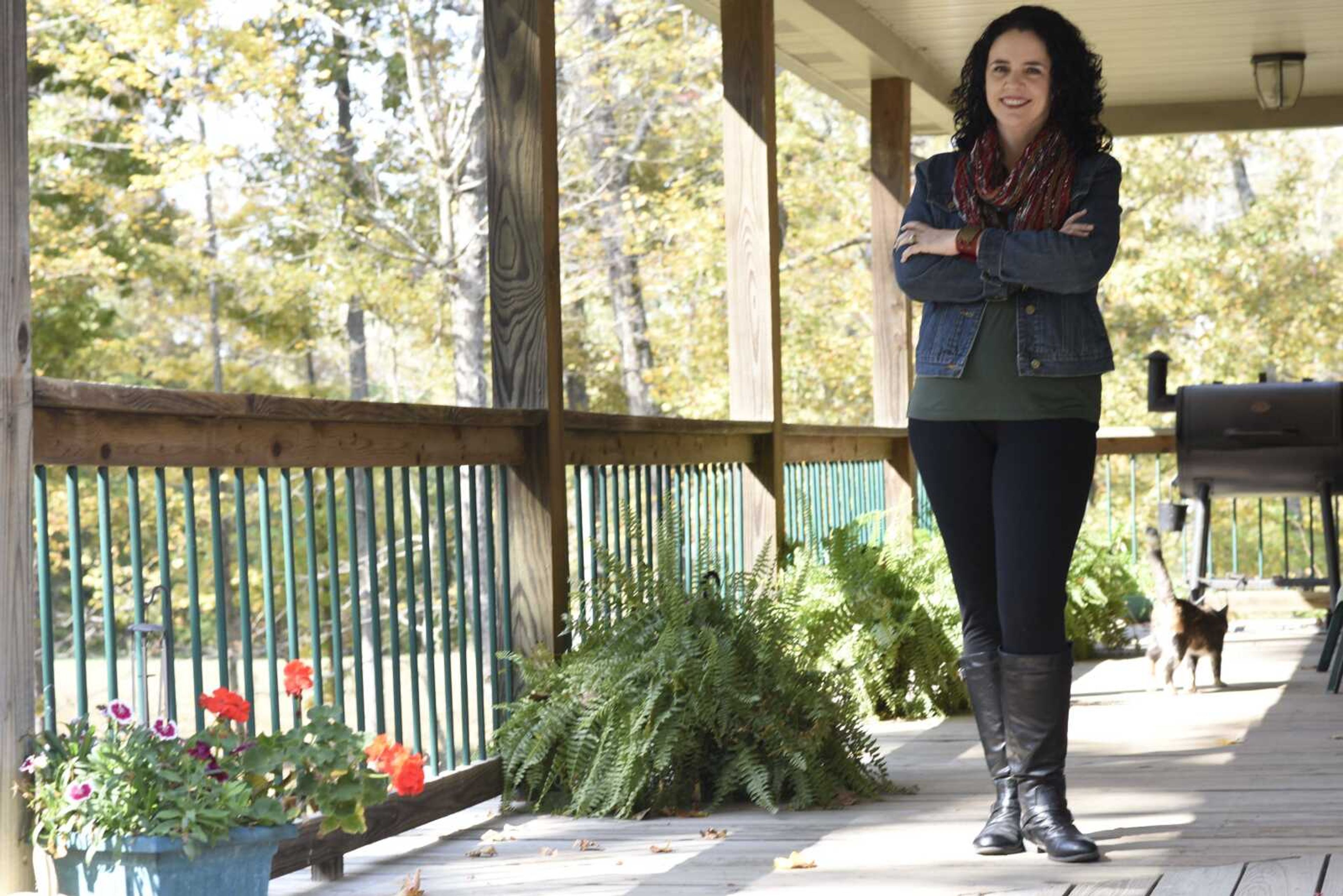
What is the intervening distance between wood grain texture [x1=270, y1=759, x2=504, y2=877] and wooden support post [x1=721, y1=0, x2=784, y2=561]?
2.09 meters

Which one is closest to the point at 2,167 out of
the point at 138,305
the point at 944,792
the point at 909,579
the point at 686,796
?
the point at 686,796

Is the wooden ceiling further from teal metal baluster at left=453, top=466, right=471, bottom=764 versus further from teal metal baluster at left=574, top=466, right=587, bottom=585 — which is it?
teal metal baluster at left=453, top=466, right=471, bottom=764

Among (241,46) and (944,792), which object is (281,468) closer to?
(944,792)

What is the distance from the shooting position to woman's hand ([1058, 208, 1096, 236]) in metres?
2.94

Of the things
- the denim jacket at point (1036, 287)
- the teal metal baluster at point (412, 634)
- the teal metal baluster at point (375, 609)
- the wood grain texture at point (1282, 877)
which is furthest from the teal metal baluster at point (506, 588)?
the wood grain texture at point (1282, 877)

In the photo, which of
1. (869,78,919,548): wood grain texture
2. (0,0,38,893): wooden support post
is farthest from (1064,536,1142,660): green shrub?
(0,0,38,893): wooden support post

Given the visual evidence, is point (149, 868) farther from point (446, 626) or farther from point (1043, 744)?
point (1043, 744)

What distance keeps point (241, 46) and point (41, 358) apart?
3.27 metres

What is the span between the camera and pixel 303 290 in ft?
46.6

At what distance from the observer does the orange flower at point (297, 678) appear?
8.54 ft

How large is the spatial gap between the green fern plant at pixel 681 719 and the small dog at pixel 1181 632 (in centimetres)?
178

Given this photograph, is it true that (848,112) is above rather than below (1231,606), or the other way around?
above

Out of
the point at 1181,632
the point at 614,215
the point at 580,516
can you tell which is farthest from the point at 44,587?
the point at 614,215

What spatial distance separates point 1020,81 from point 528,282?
52.8 inches
